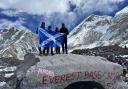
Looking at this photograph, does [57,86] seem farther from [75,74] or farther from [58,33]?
[58,33]

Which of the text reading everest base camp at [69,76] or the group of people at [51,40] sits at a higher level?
the group of people at [51,40]

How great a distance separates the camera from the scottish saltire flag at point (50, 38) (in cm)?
2278

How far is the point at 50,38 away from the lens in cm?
2289

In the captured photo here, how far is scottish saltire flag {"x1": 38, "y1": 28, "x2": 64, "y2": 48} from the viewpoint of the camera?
22.8 metres

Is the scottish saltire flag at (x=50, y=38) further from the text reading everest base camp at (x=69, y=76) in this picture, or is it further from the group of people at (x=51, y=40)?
the text reading everest base camp at (x=69, y=76)

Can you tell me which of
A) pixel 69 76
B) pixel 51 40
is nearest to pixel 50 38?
pixel 51 40

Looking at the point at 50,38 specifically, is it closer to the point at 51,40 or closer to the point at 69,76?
the point at 51,40

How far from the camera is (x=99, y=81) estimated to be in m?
16.7

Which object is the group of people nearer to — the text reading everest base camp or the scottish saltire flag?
the scottish saltire flag

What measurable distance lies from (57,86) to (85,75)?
3.48ft

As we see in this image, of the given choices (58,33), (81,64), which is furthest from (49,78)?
(58,33)

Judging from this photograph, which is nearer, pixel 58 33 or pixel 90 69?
pixel 90 69

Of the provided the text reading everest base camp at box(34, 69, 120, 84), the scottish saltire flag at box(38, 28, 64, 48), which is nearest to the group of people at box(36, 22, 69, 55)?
the scottish saltire flag at box(38, 28, 64, 48)

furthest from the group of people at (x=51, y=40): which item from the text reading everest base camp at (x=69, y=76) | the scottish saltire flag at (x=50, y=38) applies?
the text reading everest base camp at (x=69, y=76)
